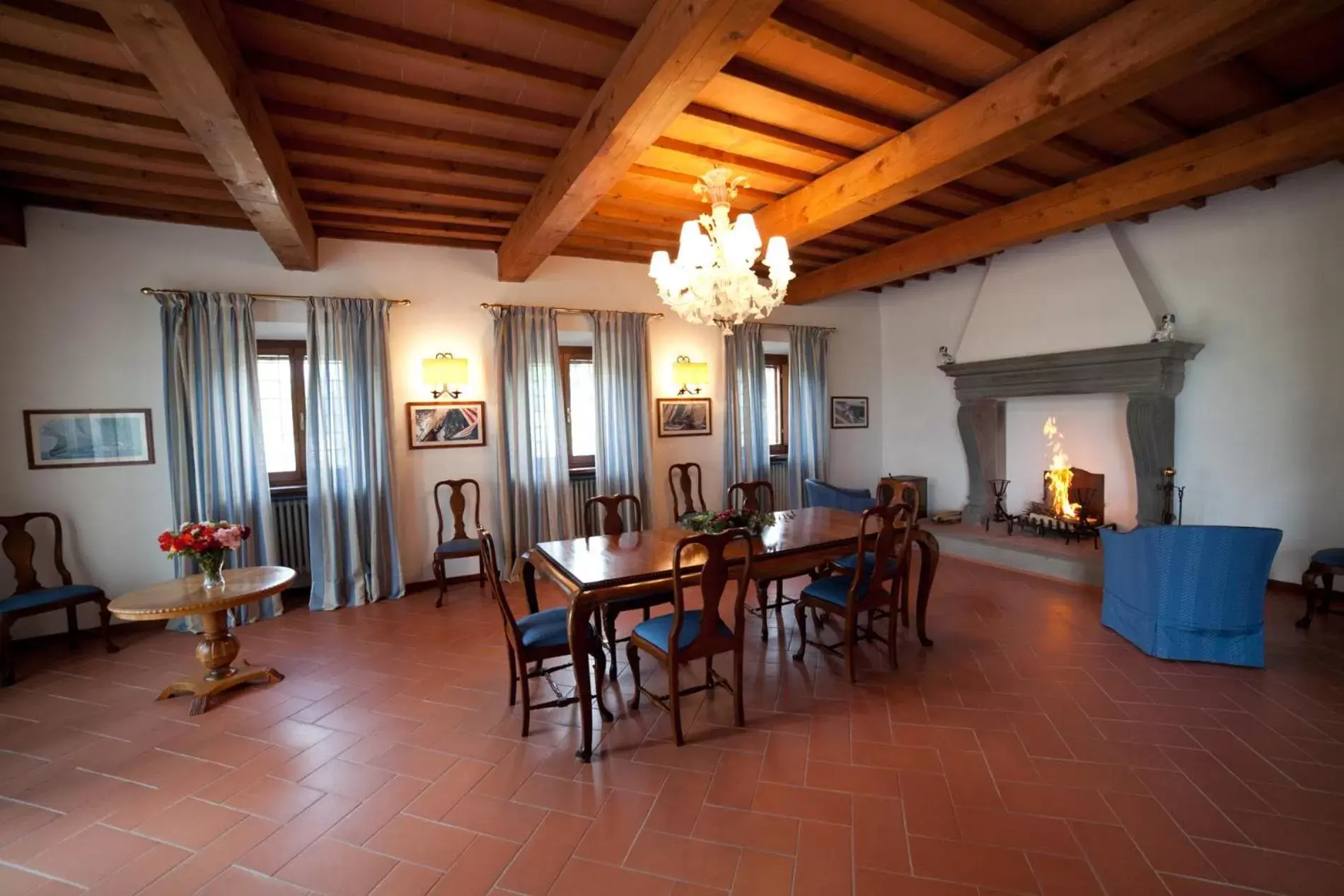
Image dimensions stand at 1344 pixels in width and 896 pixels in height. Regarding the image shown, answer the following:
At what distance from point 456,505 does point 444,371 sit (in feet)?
3.62

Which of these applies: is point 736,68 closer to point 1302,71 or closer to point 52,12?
point 52,12

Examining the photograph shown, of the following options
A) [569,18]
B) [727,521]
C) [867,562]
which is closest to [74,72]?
[569,18]

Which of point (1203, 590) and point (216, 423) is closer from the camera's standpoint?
point (1203, 590)

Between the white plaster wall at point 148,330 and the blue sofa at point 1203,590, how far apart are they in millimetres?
4346

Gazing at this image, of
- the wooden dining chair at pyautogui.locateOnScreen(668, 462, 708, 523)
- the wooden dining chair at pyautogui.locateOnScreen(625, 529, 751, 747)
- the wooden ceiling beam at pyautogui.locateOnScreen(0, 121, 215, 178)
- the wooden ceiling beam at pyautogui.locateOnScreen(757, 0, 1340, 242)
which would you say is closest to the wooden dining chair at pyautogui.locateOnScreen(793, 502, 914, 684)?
the wooden dining chair at pyautogui.locateOnScreen(625, 529, 751, 747)

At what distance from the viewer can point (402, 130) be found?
283 cm

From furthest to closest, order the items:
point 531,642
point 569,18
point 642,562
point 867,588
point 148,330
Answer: point 148,330 < point 867,588 < point 642,562 < point 531,642 < point 569,18

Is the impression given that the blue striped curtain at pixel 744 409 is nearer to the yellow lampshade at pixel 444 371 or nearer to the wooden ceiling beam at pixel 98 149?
the yellow lampshade at pixel 444 371

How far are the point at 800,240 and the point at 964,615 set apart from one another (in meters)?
2.79

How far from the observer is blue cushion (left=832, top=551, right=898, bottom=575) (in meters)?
3.23

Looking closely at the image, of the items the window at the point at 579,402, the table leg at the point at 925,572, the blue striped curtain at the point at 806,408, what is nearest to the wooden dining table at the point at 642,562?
the table leg at the point at 925,572

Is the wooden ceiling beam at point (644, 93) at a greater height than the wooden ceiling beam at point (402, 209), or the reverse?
the wooden ceiling beam at point (402, 209)

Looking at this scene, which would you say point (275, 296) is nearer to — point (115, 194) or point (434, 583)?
point (115, 194)

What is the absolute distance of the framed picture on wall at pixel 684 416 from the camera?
5578 mm
